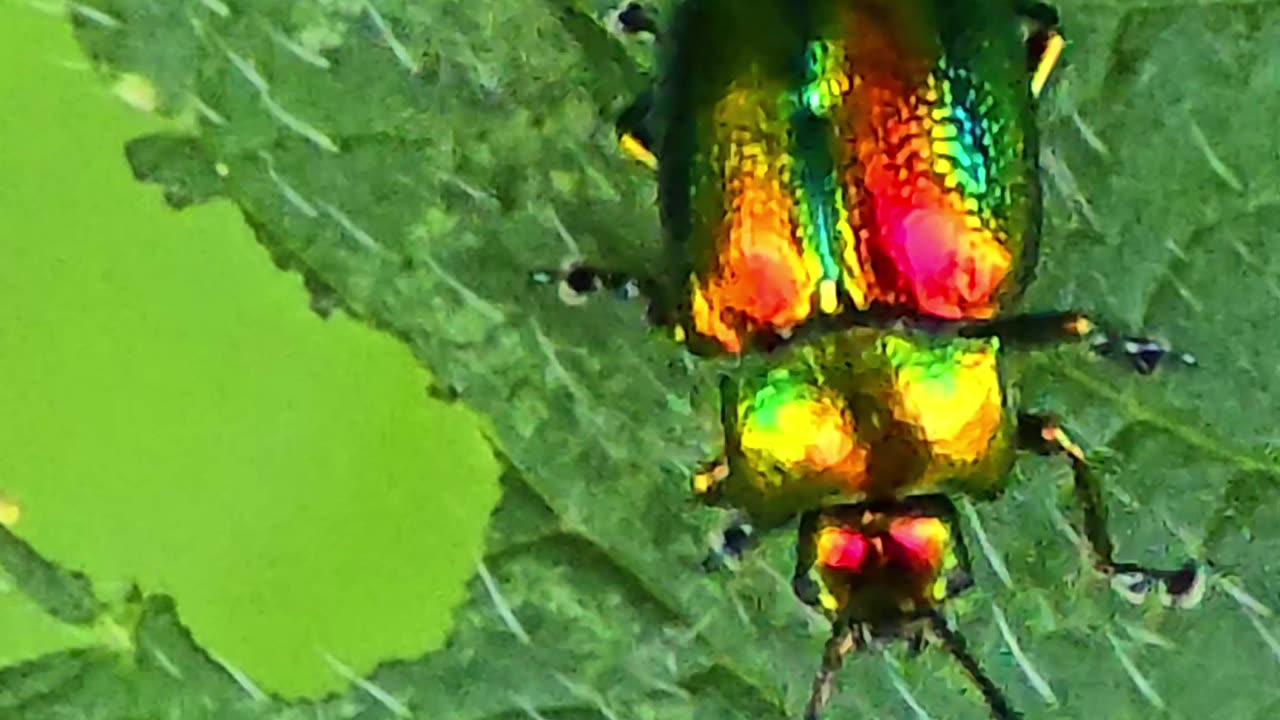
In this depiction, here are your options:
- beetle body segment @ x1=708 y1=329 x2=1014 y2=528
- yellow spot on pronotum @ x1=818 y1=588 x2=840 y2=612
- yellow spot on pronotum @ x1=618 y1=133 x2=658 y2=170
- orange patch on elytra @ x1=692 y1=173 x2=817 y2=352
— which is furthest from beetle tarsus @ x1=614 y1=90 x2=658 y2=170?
yellow spot on pronotum @ x1=818 y1=588 x2=840 y2=612

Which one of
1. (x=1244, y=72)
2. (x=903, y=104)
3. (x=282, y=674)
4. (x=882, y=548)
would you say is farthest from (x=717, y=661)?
Answer: (x=1244, y=72)

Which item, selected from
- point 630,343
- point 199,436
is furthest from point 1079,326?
point 199,436

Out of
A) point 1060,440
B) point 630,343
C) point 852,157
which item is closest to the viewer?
point 852,157

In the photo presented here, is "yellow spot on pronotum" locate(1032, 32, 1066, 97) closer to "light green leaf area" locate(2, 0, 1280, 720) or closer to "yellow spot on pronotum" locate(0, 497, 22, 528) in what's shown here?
"light green leaf area" locate(2, 0, 1280, 720)

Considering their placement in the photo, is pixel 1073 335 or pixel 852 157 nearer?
pixel 852 157

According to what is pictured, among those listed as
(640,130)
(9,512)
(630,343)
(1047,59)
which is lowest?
(9,512)

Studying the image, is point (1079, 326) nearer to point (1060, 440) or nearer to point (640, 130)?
point (1060, 440)
